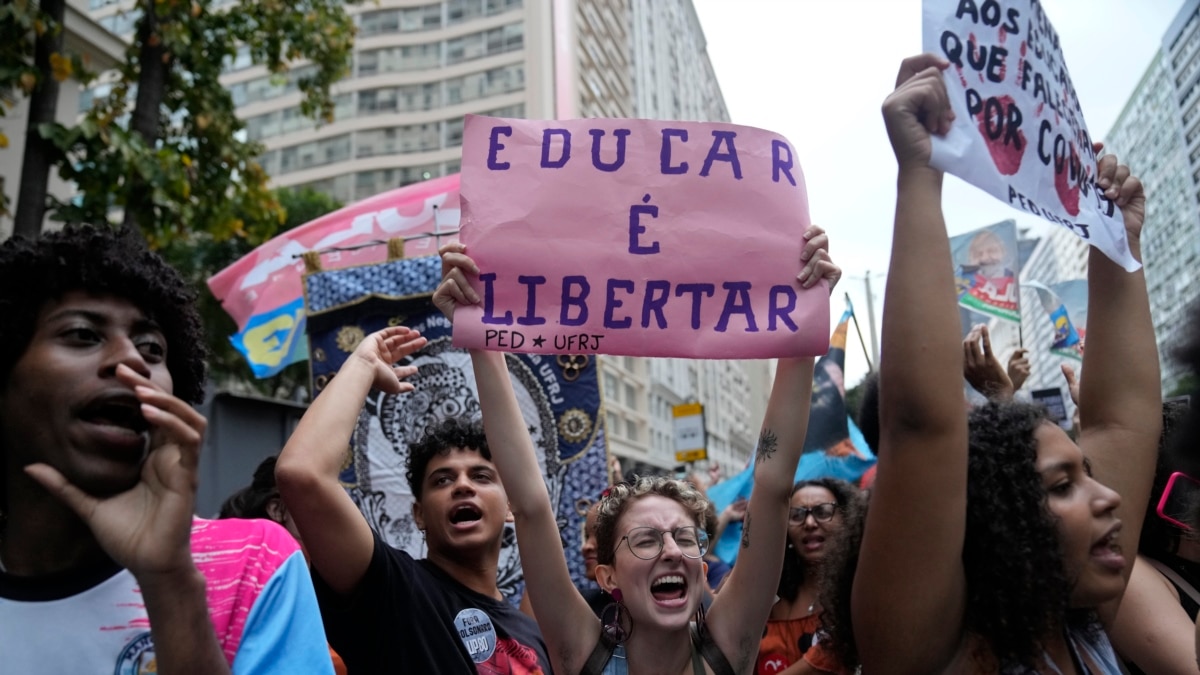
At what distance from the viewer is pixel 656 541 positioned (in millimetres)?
2443

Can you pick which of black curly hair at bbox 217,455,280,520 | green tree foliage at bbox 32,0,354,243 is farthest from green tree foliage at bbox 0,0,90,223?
black curly hair at bbox 217,455,280,520

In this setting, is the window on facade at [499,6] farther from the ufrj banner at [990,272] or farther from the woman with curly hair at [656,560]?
the woman with curly hair at [656,560]

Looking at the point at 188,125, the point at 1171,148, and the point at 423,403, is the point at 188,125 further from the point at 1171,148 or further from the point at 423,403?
the point at 1171,148

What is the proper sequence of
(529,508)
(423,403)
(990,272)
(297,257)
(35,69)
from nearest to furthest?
(529,508) < (423,403) < (35,69) < (297,257) < (990,272)

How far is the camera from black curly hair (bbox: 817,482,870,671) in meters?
1.93

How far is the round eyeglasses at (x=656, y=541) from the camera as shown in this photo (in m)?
2.43

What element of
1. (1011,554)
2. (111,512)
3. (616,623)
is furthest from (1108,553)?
A: (111,512)

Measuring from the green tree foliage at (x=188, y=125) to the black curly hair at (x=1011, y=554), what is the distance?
21.2 feet

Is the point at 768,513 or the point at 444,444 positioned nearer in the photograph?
the point at 768,513

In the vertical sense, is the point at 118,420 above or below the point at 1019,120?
below

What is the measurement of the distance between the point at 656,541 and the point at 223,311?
26.3 metres

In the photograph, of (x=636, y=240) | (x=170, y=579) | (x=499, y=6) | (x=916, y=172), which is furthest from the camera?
(x=499, y=6)

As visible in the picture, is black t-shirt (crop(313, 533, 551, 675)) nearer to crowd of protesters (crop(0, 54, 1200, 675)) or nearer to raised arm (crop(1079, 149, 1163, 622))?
crowd of protesters (crop(0, 54, 1200, 675))

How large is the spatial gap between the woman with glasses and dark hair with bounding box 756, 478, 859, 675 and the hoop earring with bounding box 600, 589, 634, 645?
1378 mm
